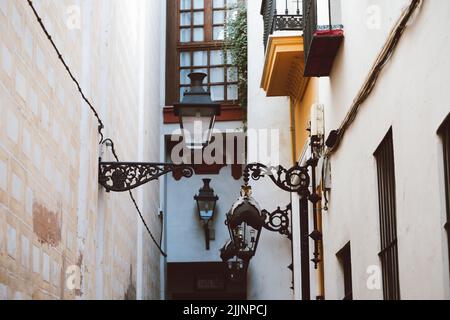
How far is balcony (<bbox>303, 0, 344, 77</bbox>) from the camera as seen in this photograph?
32.0 ft

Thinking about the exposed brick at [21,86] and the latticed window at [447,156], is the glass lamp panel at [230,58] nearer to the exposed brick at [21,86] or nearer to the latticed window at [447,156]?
the exposed brick at [21,86]

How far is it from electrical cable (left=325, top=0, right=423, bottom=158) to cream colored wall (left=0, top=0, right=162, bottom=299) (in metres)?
2.57

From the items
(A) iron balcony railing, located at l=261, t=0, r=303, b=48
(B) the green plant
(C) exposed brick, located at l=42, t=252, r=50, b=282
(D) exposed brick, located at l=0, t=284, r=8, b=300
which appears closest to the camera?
(D) exposed brick, located at l=0, t=284, r=8, b=300

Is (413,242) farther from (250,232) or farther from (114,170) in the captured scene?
(250,232)

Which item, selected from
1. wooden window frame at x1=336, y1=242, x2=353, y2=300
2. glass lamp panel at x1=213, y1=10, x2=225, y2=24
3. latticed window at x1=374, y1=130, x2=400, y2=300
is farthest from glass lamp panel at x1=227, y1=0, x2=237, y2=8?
latticed window at x1=374, y1=130, x2=400, y2=300

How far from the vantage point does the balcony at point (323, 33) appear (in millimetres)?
9766

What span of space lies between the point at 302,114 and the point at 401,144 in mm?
7177

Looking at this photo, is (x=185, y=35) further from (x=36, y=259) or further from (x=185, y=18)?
(x=36, y=259)

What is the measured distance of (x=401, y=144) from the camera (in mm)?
6906

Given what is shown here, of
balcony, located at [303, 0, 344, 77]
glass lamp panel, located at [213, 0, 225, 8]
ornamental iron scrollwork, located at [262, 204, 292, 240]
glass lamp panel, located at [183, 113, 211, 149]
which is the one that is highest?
glass lamp panel, located at [213, 0, 225, 8]

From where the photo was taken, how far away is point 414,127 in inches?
254

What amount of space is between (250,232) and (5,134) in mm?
8385

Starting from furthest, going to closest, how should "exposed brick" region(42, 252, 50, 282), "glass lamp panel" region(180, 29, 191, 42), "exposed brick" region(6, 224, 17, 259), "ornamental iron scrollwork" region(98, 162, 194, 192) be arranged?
"glass lamp panel" region(180, 29, 191, 42), "ornamental iron scrollwork" region(98, 162, 194, 192), "exposed brick" region(42, 252, 50, 282), "exposed brick" region(6, 224, 17, 259)

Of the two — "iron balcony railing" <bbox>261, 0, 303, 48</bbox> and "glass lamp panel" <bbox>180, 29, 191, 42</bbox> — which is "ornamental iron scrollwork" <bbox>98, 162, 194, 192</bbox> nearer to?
"iron balcony railing" <bbox>261, 0, 303, 48</bbox>
